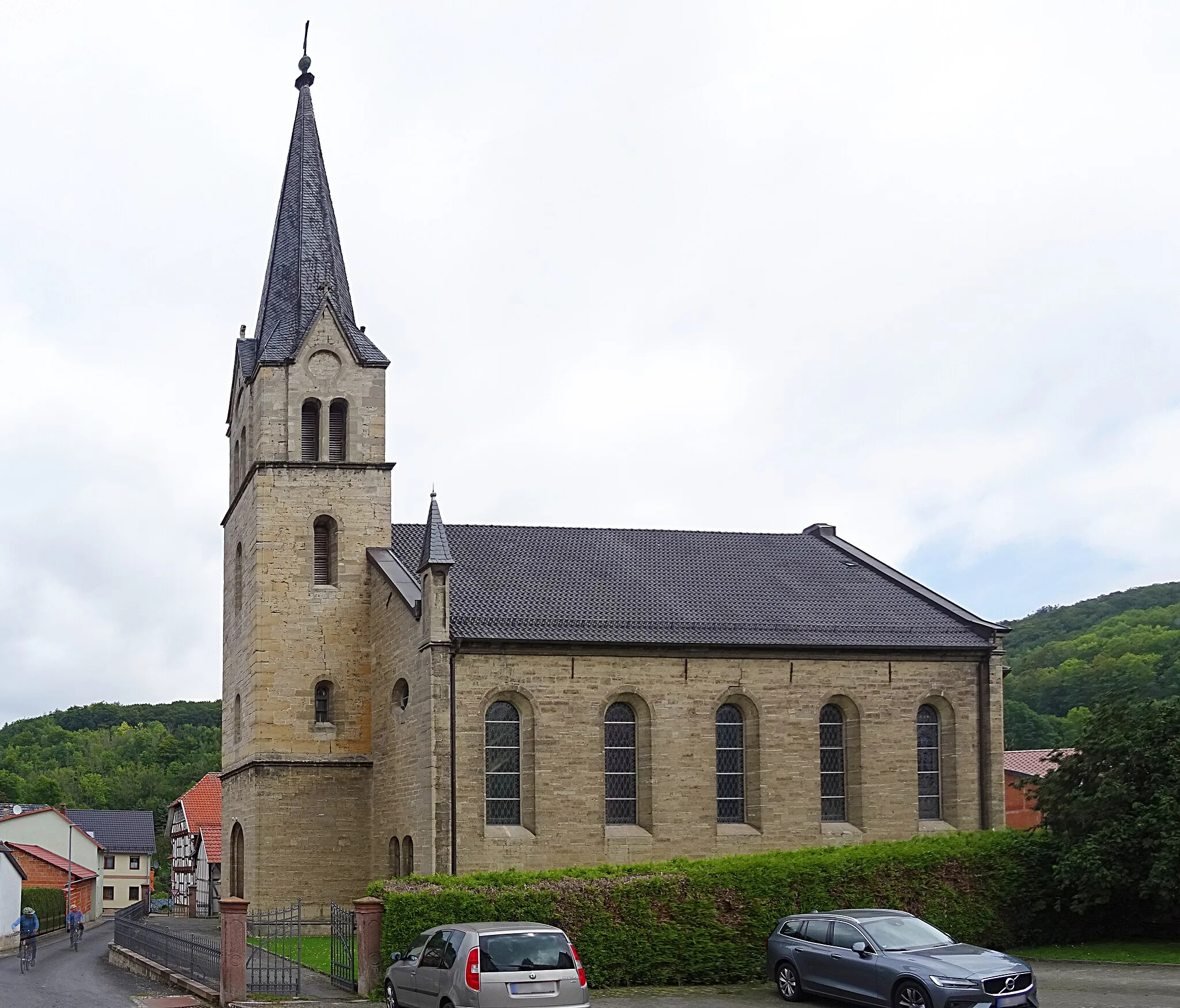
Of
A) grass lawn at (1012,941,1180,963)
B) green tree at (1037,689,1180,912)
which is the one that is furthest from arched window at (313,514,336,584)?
grass lawn at (1012,941,1180,963)

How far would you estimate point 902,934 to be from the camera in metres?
22.2

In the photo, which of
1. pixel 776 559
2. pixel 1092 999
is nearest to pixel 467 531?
pixel 776 559

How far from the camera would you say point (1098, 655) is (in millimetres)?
85750

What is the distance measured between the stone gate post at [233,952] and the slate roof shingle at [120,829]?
291ft

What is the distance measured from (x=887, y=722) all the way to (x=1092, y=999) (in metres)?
16.4

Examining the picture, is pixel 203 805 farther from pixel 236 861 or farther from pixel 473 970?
pixel 473 970

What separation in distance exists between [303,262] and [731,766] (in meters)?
20.5

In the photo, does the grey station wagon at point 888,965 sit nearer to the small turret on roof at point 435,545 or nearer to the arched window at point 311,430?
the small turret on roof at point 435,545

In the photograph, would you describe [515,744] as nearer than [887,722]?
Yes

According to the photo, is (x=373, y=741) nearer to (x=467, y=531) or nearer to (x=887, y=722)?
(x=467, y=531)

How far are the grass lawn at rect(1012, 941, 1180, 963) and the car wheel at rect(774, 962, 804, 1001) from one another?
6905 mm

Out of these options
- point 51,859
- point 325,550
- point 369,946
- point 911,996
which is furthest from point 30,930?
point 51,859

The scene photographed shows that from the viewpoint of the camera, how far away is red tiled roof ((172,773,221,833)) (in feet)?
239

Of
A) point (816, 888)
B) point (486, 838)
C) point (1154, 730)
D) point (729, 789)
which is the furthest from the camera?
point (729, 789)
